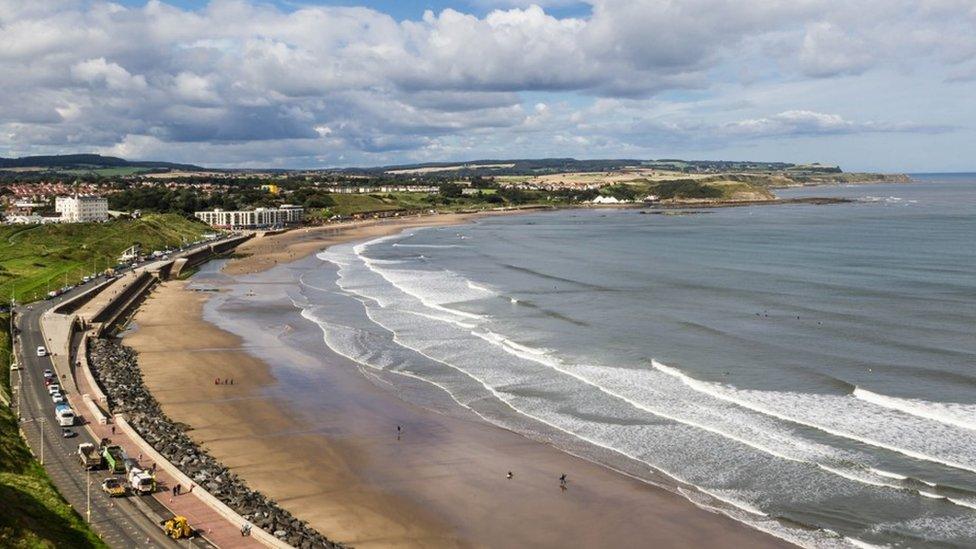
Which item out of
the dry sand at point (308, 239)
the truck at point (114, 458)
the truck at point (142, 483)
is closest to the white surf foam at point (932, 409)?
the truck at point (142, 483)

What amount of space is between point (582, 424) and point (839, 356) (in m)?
16.3

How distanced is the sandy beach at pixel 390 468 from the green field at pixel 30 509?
595cm

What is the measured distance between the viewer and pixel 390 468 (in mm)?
28562

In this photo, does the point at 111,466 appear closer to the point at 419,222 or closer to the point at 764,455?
the point at 764,455

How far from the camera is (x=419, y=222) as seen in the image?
537ft

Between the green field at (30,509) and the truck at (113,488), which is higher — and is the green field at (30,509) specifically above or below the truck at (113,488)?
above

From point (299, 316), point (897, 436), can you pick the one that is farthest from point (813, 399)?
point (299, 316)

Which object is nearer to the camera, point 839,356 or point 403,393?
point 403,393

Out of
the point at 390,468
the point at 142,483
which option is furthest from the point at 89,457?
the point at 390,468

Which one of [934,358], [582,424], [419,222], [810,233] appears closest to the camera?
[582,424]

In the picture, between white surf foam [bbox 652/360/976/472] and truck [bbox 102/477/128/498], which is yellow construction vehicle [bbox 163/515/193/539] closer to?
truck [bbox 102/477/128/498]

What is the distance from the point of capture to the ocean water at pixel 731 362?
25.6 metres

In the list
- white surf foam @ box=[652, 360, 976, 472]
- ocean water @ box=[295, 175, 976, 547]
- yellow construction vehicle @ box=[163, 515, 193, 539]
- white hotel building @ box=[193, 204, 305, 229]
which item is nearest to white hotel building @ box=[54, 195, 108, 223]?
white hotel building @ box=[193, 204, 305, 229]

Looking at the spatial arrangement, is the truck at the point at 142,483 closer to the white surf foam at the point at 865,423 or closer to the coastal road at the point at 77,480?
the coastal road at the point at 77,480
